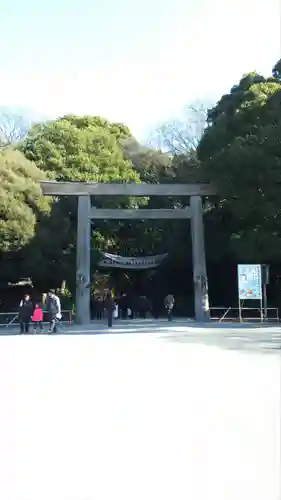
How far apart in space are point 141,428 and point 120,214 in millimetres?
20744

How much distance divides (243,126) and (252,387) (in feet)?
63.8

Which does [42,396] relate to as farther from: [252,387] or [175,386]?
[252,387]

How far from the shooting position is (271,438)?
5414 millimetres

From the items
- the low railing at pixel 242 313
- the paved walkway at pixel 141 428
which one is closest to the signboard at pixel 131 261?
the low railing at pixel 242 313

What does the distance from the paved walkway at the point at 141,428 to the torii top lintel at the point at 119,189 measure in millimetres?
15206

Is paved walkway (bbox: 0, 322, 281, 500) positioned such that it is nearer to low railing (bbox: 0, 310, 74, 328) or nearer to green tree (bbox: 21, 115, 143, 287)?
low railing (bbox: 0, 310, 74, 328)

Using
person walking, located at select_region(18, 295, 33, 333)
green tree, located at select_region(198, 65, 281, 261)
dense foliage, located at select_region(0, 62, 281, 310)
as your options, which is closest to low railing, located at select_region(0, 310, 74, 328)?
dense foliage, located at select_region(0, 62, 281, 310)

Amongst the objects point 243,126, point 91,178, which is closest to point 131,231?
point 91,178

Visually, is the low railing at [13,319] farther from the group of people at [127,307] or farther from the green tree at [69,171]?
the group of people at [127,307]

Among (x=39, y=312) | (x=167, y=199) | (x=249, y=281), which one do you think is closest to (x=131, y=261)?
(x=167, y=199)

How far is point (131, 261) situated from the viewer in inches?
1152

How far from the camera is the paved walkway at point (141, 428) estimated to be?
4.26 meters

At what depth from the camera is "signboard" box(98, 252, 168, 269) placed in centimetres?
2928

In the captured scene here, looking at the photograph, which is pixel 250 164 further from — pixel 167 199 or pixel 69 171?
pixel 69 171
